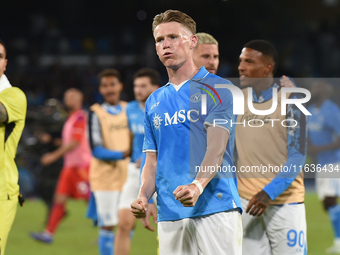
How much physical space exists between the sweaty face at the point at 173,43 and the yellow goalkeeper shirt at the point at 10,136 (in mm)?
1187

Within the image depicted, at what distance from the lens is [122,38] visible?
61.6 ft

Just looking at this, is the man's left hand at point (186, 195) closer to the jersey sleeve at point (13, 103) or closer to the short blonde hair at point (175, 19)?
the short blonde hair at point (175, 19)

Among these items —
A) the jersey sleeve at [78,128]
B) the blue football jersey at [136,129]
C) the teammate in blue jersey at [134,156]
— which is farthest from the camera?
the jersey sleeve at [78,128]

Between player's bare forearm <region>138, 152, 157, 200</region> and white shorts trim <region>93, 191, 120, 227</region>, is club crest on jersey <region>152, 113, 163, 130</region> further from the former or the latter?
white shorts trim <region>93, 191, 120, 227</region>

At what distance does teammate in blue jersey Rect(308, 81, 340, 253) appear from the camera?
693 cm

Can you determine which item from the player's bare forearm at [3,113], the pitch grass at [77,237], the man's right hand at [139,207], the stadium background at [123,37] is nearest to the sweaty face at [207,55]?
the player's bare forearm at [3,113]

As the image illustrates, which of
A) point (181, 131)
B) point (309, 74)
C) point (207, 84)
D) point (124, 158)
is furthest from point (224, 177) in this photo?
point (309, 74)

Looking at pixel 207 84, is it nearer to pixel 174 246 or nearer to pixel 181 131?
pixel 181 131

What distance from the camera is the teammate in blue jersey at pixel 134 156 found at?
17.1 feet

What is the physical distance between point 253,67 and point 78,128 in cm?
477

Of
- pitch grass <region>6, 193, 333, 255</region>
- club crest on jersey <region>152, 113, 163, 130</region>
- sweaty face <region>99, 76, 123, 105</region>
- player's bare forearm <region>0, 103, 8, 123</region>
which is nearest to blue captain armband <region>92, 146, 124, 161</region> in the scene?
sweaty face <region>99, 76, 123, 105</region>

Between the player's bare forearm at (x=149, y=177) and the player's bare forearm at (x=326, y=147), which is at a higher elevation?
the player's bare forearm at (x=326, y=147)

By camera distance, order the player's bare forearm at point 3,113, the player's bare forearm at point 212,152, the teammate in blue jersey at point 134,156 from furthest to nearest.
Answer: the teammate in blue jersey at point 134,156, the player's bare forearm at point 3,113, the player's bare forearm at point 212,152

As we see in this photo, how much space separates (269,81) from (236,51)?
42.4 ft
